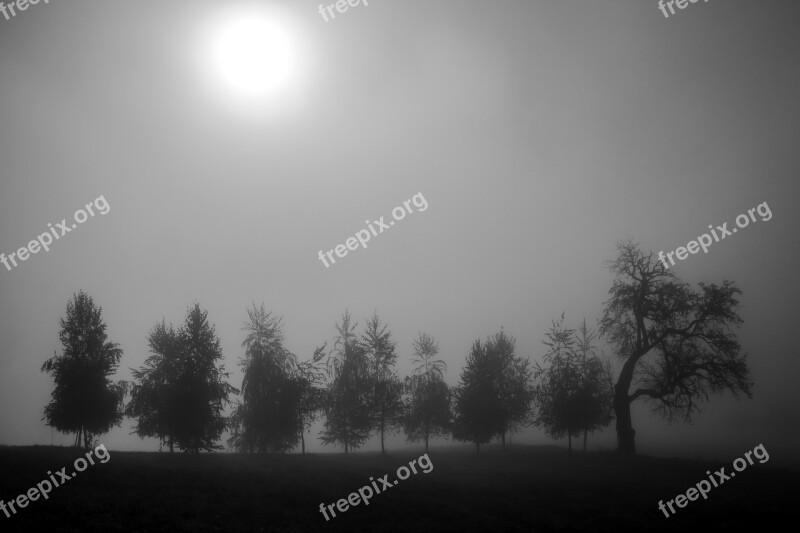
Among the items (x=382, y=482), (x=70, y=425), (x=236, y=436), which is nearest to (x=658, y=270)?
(x=382, y=482)

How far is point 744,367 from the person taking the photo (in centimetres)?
3491

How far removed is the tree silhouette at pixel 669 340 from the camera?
36094 mm

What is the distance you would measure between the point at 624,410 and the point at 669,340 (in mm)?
7657

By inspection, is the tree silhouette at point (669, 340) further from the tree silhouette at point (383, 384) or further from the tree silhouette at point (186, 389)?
the tree silhouette at point (186, 389)

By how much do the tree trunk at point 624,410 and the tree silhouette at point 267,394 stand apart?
29447 mm

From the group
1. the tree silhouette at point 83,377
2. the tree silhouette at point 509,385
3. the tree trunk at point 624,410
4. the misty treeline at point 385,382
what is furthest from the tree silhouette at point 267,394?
the tree trunk at point 624,410

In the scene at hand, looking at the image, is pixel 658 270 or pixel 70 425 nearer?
pixel 70 425

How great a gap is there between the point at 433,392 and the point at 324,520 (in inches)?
1049

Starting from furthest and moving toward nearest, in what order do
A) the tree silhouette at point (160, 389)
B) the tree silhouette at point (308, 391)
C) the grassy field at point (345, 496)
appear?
the tree silhouette at point (308, 391) → the tree silhouette at point (160, 389) → the grassy field at point (345, 496)

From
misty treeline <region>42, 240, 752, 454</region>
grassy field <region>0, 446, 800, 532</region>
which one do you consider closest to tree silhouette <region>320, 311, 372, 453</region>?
misty treeline <region>42, 240, 752, 454</region>

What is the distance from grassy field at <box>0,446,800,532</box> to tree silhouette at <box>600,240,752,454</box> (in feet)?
26.3

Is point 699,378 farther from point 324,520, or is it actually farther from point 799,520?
point 324,520

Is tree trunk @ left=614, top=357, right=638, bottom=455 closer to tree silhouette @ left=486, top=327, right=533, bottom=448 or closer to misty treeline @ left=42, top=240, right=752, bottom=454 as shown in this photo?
misty treeline @ left=42, top=240, right=752, bottom=454

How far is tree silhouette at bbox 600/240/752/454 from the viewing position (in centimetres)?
3609
